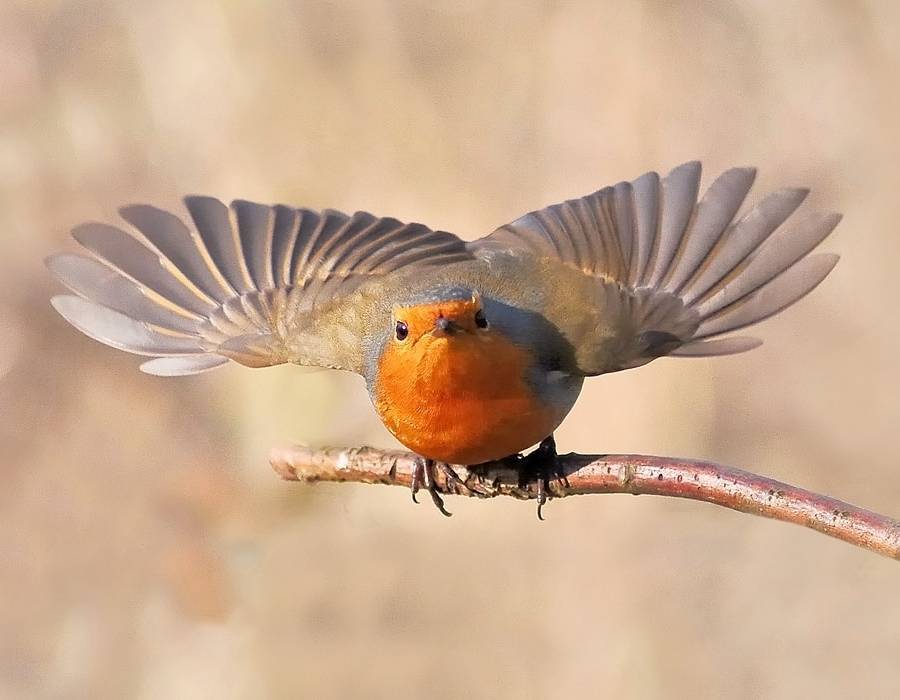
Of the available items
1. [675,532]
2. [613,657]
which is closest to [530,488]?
[613,657]

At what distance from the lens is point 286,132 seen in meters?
7.22

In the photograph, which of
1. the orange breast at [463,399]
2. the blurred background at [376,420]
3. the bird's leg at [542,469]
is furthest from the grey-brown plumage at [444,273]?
the blurred background at [376,420]

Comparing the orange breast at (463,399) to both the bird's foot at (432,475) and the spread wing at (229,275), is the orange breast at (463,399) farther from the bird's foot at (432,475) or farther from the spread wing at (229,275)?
the spread wing at (229,275)

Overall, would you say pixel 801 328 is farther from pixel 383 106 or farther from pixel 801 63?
pixel 383 106

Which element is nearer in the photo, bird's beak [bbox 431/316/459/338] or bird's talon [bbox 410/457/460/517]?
bird's beak [bbox 431/316/459/338]

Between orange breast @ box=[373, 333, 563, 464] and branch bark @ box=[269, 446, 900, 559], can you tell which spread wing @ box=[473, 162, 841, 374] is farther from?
branch bark @ box=[269, 446, 900, 559]

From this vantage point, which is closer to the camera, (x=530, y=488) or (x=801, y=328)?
(x=530, y=488)

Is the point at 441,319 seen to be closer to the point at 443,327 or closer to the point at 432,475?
the point at 443,327

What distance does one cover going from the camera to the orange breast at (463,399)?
12.7 feet

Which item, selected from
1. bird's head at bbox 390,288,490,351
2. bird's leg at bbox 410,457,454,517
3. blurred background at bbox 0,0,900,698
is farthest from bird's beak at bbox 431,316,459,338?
blurred background at bbox 0,0,900,698

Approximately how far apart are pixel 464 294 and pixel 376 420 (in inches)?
111

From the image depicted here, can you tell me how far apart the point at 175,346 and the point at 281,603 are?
2556 millimetres

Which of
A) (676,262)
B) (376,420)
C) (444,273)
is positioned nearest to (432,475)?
(444,273)

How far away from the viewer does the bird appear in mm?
4000
